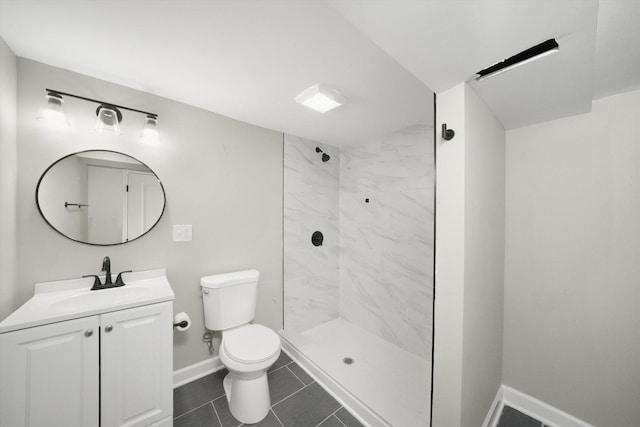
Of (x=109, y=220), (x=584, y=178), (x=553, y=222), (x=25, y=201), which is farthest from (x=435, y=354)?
(x=25, y=201)

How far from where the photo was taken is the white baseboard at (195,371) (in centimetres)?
180

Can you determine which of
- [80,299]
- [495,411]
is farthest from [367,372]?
[80,299]

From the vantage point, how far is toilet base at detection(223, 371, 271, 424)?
1497mm

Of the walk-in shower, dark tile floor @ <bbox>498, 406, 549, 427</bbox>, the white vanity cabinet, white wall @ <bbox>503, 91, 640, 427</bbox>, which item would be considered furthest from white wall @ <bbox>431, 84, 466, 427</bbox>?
the white vanity cabinet

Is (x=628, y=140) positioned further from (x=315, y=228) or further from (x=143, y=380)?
(x=143, y=380)

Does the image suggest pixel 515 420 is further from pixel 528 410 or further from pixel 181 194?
pixel 181 194

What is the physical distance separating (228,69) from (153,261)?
148 centimetres

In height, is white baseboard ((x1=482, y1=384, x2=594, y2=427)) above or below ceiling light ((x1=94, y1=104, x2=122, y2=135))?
below

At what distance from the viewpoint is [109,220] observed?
155cm

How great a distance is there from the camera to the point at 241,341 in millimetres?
1671

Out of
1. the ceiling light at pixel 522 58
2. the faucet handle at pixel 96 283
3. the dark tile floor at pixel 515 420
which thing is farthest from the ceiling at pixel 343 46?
the dark tile floor at pixel 515 420

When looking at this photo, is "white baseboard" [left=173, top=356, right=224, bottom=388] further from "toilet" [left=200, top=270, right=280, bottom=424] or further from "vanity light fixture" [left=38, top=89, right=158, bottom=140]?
"vanity light fixture" [left=38, top=89, right=158, bottom=140]

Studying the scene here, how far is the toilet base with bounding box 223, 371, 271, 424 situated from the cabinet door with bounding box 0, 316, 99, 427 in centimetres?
72

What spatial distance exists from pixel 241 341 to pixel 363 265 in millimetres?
1569
